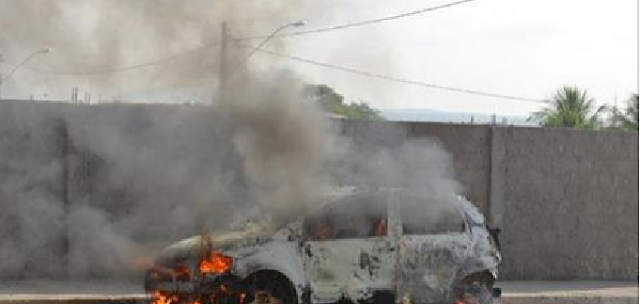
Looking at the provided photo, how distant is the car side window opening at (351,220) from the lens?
36.4 ft

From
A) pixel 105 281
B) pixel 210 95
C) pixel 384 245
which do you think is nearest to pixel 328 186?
pixel 384 245

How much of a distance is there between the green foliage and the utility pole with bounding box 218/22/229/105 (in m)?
1.01

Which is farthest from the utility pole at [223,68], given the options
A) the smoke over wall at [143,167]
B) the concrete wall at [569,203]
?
the concrete wall at [569,203]

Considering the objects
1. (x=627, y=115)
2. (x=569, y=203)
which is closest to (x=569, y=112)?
(x=627, y=115)

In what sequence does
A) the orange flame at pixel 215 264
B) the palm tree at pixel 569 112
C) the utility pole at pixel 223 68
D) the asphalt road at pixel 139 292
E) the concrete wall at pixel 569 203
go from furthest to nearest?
the palm tree at pixel 569 112
the concrete wall at pixel 569 203
the utility pole at pixel 223 68
the asphalt road at pixel 139 292
the orange flame at pixel 215 264

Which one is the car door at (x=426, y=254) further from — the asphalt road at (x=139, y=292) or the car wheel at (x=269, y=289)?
the asphalt road at (x=139, y=292)

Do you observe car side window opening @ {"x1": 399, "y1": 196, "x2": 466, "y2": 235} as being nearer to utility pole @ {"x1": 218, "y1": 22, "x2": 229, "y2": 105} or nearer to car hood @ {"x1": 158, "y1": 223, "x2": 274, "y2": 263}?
car hood @ {"x1": 158, "y1": 223, "x2": 274, "y2": 263}

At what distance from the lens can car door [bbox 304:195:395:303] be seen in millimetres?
11031

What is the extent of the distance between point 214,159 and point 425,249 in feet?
12.5

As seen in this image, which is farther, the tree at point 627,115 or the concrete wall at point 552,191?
the tree at point 627,115

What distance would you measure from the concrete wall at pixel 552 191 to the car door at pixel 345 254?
3.26m

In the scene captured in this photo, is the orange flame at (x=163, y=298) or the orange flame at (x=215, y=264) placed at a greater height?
the orange flame at (x=215, y=264)

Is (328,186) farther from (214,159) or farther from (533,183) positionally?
(533,183)

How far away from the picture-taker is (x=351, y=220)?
11203mm
